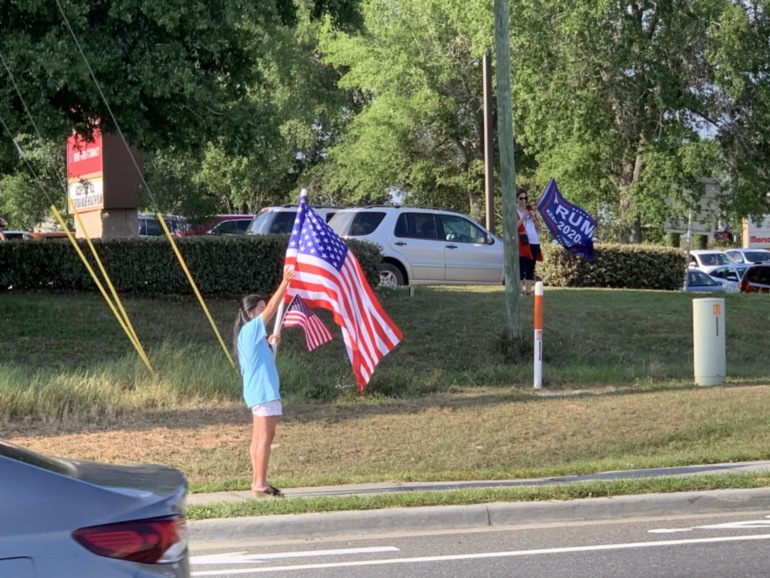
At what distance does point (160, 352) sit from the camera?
1562cm

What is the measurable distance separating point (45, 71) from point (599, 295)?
1114 centimetres

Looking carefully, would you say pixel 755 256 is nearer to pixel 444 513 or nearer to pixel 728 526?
pixel 728 526

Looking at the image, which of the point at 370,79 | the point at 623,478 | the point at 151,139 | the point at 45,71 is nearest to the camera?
the point at 623,478

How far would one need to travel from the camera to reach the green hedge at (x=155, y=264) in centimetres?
1972

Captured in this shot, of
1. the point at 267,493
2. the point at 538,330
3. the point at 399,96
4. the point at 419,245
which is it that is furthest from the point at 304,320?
the point at 399,96

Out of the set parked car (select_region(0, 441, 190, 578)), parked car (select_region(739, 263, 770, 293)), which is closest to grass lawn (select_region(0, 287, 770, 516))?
parked car (select_region(0, 441, 190, 578))

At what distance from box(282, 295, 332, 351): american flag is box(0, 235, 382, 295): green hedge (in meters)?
7.74

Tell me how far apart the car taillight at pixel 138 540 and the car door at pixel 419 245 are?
18.0 metres

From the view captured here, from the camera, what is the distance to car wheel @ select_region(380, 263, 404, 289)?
2189 centimetres

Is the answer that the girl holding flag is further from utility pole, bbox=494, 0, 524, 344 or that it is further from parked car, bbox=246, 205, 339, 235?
parked car, bbox=246, 205, 339, 235

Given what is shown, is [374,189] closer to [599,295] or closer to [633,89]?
[633,89]

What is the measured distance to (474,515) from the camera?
9.12 meters

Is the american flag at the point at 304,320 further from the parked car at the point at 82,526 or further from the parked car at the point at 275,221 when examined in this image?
the parked car at the point at 275,221

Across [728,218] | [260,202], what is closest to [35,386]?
[728,218]
